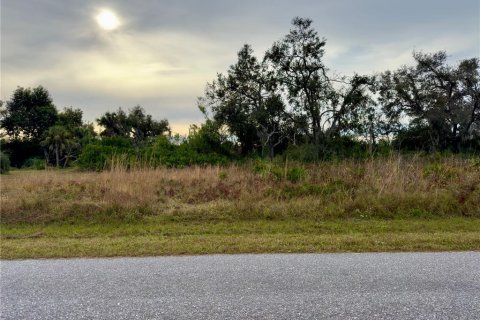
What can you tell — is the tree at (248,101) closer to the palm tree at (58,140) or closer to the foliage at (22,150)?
the palm tree at (58,140)

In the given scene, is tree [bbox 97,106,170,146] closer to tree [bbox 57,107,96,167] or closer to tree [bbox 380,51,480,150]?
tree [bbox 57,107,96,167]

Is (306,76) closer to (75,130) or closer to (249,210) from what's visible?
(249,210)

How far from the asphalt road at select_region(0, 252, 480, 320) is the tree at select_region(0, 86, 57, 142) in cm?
5930

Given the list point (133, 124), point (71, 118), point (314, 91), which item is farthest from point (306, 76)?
point (71, 118)

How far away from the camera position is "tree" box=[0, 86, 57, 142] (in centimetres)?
5734

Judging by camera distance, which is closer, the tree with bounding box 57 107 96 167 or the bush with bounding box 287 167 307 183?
the bush with bounding box 287 167 307 183

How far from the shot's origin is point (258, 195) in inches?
440

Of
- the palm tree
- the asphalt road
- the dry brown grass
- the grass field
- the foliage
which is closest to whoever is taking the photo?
the asphalt road

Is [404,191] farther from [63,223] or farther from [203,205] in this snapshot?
[63,223]

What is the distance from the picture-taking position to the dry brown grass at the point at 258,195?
1002 cm

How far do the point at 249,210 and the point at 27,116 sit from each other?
190 feet

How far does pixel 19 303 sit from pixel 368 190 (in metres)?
9.18

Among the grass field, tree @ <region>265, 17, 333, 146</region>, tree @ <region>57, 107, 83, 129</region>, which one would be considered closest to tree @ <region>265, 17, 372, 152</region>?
tree @ <region>265, 17, 333, 146</region>

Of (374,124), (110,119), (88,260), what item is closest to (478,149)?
(374,124)
